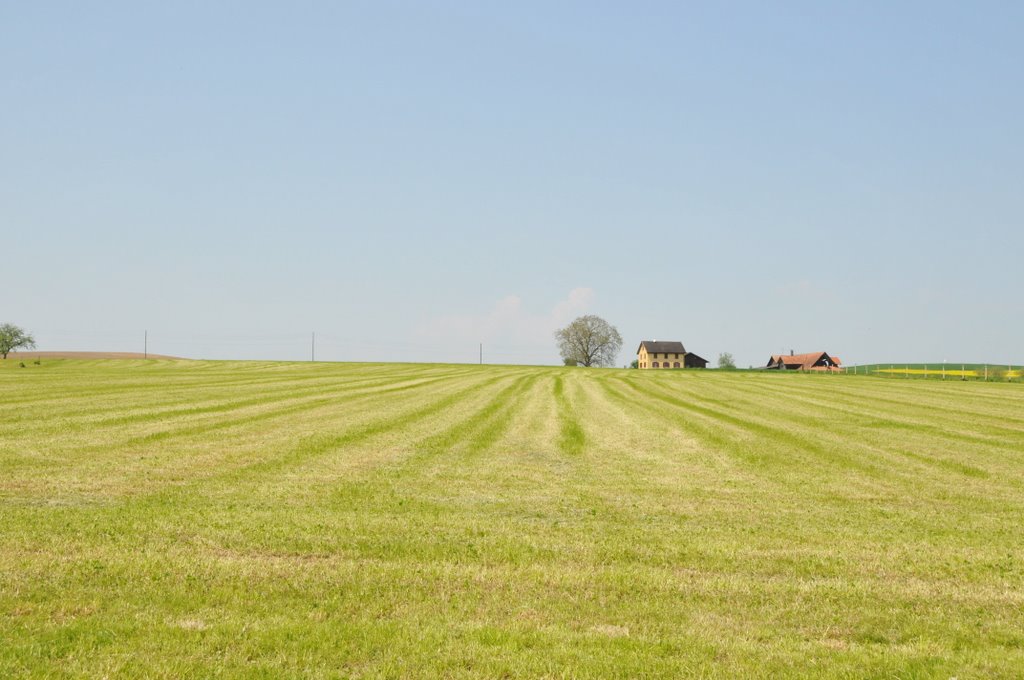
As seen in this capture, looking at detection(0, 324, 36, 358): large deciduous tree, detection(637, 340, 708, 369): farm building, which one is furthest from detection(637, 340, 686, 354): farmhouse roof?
detection(0, 324, 36, 358): large deciduous tree

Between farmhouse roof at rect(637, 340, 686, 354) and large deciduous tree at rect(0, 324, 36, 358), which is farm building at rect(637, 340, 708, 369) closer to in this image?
farmhouse roof at rect(637, 340, 686, 354)

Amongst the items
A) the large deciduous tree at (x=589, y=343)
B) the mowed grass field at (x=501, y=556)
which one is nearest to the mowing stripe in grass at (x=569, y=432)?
the mowed grass field at (x=501, y=556)

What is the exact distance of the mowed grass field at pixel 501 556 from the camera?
6.83 meters

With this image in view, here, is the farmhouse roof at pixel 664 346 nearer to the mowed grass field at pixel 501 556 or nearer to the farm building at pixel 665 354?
the farm building at pixel 665 354

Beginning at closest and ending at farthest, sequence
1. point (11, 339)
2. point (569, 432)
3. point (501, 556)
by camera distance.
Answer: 1. point (501, 556)
2. point (569, 432)
3. point (11, 339)

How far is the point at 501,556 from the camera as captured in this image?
10.0 meters

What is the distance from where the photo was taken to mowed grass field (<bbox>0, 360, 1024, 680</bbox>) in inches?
269

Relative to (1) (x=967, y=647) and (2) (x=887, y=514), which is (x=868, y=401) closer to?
(2) (x=887, y=514)

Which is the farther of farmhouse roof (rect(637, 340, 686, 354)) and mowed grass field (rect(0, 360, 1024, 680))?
farmhouse roof (rect(637, 340, 686, 354))

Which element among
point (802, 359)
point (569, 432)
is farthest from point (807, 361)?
point (569, 432)

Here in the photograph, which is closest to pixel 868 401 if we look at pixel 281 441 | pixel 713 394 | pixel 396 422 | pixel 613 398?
pixel 713 394

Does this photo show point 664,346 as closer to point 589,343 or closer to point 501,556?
point 589,343

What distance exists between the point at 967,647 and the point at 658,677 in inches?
132

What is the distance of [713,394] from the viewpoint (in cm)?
4672
